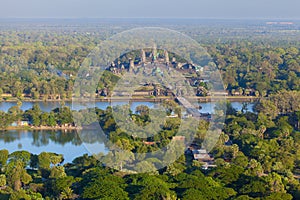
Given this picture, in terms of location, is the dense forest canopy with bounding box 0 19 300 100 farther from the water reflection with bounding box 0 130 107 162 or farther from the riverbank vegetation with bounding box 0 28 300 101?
the water reflection with bounding box 0 130 107 162

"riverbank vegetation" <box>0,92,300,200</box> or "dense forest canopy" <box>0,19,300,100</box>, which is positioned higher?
"dense forest canopy" <box>0,19,300,100</box>

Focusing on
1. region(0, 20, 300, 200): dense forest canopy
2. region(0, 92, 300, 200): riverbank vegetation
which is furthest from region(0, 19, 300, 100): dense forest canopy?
region(0, 92, 300, 200): riverbank vegetation

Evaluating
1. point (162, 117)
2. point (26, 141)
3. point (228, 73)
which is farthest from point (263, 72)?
point (26, 141)

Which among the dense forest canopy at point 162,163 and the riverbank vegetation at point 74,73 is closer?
the dense forest canopy at point 162,163

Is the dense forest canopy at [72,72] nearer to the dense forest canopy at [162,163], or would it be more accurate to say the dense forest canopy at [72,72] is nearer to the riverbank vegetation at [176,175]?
the dense forest canopy at [162,163]

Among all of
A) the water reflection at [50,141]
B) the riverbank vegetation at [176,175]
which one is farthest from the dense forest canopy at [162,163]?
the water reflection at [50,141]

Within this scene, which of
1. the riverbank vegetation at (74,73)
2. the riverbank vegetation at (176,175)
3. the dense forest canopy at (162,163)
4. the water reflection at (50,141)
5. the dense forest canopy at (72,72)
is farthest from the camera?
the dense forest canopy at (72,72)

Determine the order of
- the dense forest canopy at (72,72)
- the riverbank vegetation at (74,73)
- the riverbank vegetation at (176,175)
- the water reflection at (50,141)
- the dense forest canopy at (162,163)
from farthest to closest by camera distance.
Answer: the dense forest canopy at (72,72) → the riverbank vegetation at (74,73) → the water reflection at (50,141) → the dense forest canopy at (162,163) → the riverbank vegetation at (176,175)

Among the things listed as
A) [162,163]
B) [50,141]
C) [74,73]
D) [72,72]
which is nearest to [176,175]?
[162,163]

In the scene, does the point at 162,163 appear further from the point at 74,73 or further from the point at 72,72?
the point at 72,72

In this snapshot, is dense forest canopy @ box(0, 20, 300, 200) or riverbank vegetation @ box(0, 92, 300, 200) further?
dense forest canopy @ box(0, 20, 300, 200)

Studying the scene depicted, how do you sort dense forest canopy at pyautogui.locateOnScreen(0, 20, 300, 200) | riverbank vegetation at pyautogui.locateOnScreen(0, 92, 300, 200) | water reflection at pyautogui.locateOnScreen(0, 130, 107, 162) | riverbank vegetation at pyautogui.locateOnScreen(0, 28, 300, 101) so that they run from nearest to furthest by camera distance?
1. riverbank vegetation at pyautogui.locateOnScreen(0, 92, 300, 200)
2. dense forest canopy at pyautogui.locateOnScreen(0, 20, 300, 200)
3. water reflection at pyautogui.locateOnScreen(0, 130, 107, 162)
4. riverbank vegetation at pyautogui.locateOnScreen(0, 28, 300, 101)

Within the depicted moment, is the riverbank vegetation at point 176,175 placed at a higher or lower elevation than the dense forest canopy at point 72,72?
lower
